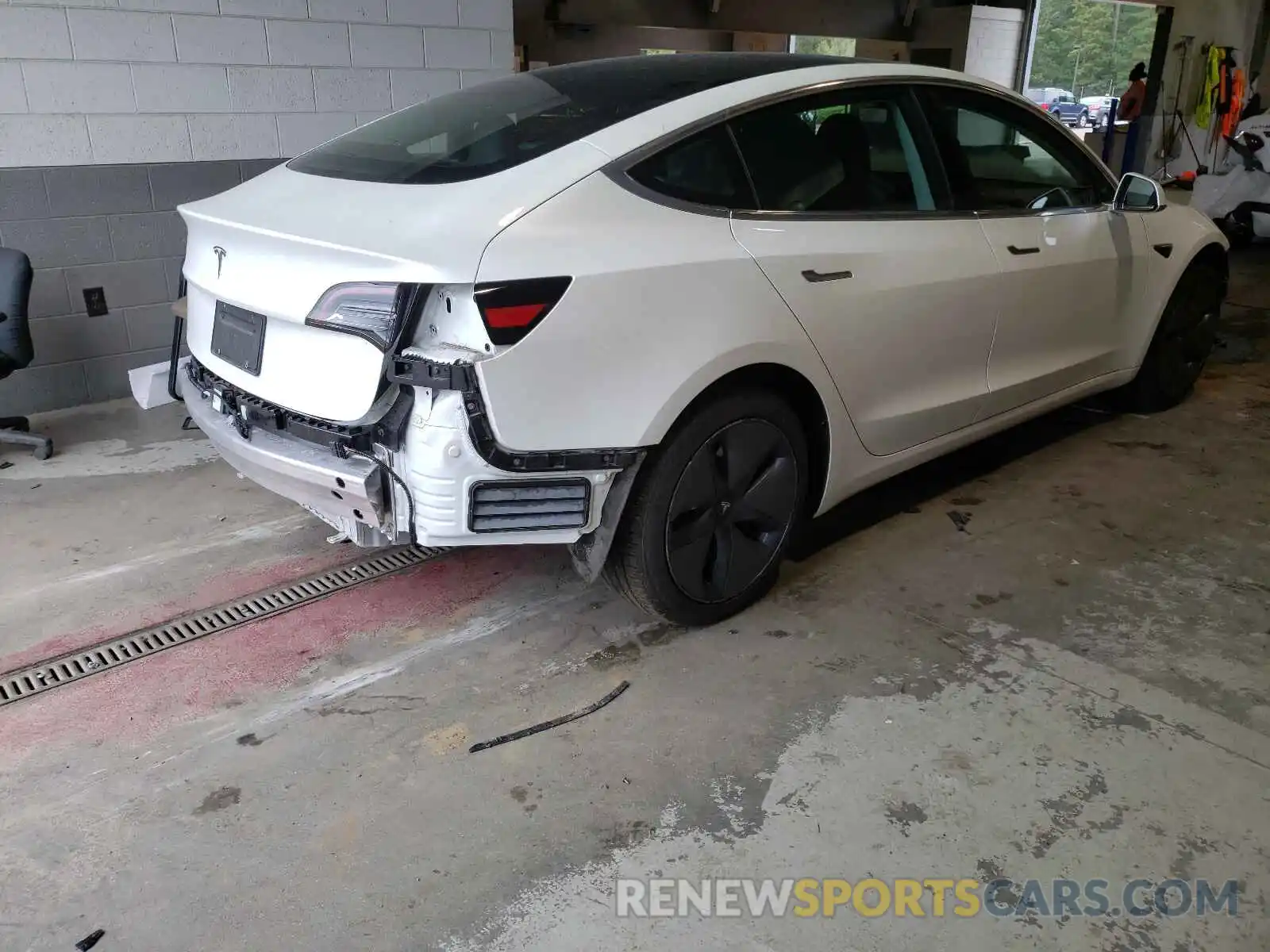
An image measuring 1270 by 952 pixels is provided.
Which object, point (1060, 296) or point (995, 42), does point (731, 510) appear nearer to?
point (1060, 296)

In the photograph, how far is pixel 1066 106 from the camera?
1550 cm

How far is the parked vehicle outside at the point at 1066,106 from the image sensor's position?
49.1 ft

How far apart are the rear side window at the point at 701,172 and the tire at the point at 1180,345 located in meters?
2.63

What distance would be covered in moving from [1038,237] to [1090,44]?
14.7 metres

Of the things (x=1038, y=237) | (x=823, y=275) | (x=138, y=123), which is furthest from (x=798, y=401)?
(x=138, y=123)

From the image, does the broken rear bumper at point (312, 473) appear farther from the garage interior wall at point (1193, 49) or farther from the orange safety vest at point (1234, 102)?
the orange safety vest at point (1234, 102)

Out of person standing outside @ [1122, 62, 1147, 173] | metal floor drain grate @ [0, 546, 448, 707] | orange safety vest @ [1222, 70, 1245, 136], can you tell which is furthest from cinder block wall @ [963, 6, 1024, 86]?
metal floor drain grate @ [0, 546, 448, 707]

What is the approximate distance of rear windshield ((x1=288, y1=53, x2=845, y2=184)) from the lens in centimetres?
236

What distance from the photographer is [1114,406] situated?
15.0 ft

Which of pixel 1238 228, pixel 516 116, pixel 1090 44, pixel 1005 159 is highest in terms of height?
pixel 1090 44

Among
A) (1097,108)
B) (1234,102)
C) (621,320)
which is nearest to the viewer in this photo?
(621,320)

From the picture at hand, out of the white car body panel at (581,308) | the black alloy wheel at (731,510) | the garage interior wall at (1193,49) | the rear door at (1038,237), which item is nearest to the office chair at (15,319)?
the white car body panel at (581,308)

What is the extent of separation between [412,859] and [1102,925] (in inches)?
52.2

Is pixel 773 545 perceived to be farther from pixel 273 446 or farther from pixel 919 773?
pixel 273 446
